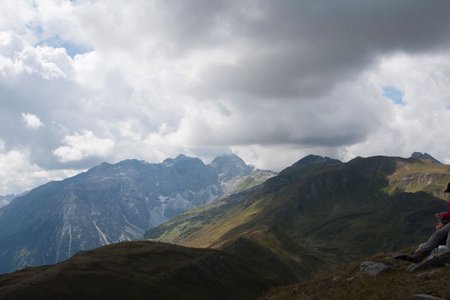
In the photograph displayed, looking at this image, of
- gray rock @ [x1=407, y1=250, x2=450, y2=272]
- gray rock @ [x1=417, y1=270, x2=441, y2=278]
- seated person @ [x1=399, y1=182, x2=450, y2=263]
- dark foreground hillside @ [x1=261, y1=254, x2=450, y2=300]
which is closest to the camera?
dark foreground hillside @ [x1=261, y1=254, x2=450, y2=300]

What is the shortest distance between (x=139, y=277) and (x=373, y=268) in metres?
101

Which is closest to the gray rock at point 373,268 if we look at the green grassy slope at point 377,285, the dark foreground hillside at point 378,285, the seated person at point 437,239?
the dark foreground hillside at point 378,285

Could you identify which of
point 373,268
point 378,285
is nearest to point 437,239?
point 373,268

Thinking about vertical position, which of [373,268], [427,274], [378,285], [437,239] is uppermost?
[437,239]

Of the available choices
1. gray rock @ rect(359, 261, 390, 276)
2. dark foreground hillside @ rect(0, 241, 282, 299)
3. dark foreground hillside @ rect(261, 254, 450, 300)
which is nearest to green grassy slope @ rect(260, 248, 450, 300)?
dark foreground hillside @ rect(261, 254, 450, 300)

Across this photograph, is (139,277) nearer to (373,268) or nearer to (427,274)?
(373,268)

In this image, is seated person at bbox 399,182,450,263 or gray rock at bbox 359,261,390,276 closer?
seated person at bbox 399,182,450,263

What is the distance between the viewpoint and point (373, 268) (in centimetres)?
3045

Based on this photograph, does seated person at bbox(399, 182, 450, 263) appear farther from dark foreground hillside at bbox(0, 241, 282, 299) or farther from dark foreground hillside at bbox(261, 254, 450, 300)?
dark foreground hillside at bbox(0, 241, 282, 299)

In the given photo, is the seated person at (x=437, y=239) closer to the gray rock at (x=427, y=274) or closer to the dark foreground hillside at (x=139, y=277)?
the gray rock at (x=427, y=274)

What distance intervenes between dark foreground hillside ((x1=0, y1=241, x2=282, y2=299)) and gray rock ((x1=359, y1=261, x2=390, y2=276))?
77.2 m

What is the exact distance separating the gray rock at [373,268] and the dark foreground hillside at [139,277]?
77231mm

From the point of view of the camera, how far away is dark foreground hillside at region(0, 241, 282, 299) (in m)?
98.9

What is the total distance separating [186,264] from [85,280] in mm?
44077
